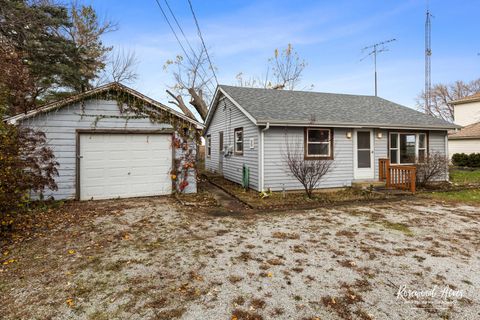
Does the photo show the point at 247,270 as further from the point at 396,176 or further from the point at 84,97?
the point at 396,176

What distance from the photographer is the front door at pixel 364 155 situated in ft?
33.0

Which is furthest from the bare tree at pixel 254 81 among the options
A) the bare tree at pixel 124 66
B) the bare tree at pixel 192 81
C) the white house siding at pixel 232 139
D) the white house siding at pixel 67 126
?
the white house siding at pixel 67 126

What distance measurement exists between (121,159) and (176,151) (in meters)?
1.74

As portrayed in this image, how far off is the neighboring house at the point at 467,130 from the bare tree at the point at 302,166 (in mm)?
16917

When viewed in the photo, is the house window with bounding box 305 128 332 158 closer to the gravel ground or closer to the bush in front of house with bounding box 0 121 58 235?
the gravel ground

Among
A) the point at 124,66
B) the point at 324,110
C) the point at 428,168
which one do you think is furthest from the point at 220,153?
the point at 124,66

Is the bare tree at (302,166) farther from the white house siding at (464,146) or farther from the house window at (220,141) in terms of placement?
the white house siding at (464,146)

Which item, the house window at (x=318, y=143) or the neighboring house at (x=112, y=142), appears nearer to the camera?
the neighboring house at (x=112, y=142)

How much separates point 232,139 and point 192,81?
17.1 m

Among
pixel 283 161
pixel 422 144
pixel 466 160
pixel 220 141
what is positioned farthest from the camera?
pixel 466 160

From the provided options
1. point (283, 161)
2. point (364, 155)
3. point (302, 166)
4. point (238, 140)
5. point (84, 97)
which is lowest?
point (302, 166)

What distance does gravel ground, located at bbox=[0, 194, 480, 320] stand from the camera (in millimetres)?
2742

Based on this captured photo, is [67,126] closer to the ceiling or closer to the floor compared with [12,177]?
closer to the ceiling

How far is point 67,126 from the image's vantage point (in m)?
7.72
